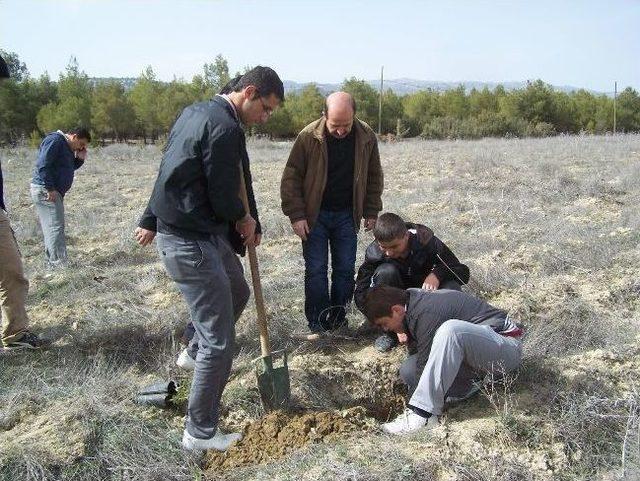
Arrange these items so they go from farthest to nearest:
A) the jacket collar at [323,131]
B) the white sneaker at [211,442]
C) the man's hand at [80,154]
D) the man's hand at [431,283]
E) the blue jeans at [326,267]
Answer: the man's hand at [80,154] < the blue jeans at [326,267] < the jacket collar at [323,131] < the man's hand at [431,283] < the white sneaker at [211,442]

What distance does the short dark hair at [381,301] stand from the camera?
2.92m

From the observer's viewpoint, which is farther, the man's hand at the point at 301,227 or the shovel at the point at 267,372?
the man's hand at the point at 301,227

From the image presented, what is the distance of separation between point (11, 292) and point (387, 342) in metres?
2.60

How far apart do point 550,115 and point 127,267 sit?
34.8 metres

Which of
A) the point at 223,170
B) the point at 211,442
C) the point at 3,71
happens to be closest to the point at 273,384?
the point at 211,442

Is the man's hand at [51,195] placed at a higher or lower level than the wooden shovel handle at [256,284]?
higher

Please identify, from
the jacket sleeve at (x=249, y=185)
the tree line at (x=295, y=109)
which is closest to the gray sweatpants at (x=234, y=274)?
the jacket sleeve at (x=249, y=185)

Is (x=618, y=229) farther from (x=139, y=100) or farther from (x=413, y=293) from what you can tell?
(x=139, y=100)

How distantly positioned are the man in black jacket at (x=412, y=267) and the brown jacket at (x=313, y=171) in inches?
18.2

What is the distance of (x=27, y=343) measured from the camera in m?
3.83

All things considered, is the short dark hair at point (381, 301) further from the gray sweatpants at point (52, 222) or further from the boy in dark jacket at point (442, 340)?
the gray sweatpants at point (52, 222)

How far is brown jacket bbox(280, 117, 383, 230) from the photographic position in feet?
12.2

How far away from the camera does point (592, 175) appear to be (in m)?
9.88

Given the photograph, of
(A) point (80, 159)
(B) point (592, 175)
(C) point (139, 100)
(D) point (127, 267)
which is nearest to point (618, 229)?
(B) point (592, 175)
